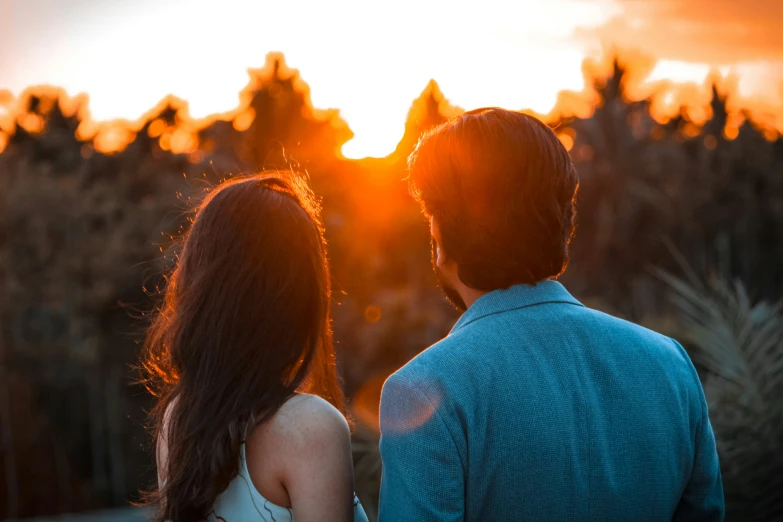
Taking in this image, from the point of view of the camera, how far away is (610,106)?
32.7 m

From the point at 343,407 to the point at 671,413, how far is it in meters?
0.90

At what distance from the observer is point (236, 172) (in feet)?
62.5

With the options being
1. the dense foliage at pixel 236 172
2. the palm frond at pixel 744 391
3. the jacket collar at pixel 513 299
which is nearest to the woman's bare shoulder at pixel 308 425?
the jacket collar at pixel 513 299

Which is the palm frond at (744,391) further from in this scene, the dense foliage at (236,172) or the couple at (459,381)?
the dense foliage at (236,172)

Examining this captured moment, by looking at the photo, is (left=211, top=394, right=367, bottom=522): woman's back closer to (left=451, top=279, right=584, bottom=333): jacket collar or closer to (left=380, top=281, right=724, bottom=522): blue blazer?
(left=380, top=281, right=724, bottom=522): blue blazer

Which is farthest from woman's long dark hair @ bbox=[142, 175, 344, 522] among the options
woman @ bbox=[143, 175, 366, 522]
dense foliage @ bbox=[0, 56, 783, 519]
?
dense foliage @ bbox=[0, 56, 783, 519]

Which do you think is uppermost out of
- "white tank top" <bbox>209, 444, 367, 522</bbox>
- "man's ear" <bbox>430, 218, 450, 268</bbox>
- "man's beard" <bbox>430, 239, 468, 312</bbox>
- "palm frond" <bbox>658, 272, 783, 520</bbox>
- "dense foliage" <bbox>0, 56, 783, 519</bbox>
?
"man's ear" <bbox>430, 218, 450, 268</bbox>

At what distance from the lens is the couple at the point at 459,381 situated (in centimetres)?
125

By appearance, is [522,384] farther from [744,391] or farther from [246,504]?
[744,391]

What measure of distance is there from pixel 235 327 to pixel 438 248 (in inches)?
17.4

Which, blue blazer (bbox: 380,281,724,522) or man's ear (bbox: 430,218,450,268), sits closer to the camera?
blue blazer (bbox: 380,281,724,522)

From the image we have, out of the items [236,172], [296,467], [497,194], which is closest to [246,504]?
[296,467]

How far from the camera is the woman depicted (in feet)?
4.65

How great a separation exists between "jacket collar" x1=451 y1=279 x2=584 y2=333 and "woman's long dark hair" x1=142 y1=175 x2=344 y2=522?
365 mm
